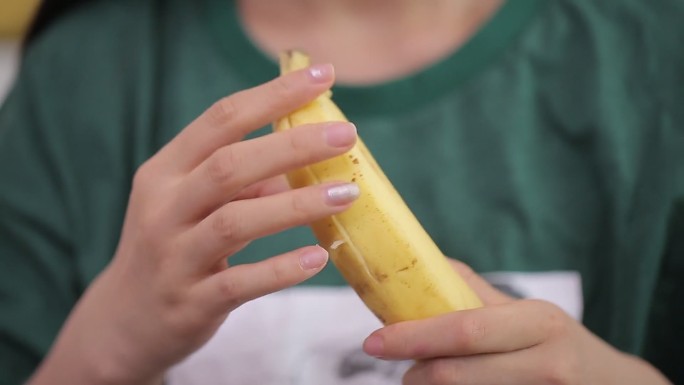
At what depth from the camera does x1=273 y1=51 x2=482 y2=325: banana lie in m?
0.40

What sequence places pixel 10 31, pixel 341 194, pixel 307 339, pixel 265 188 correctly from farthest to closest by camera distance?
pixel 10 31 < pixel 307 339 < pixel 265 188 < pixel 341 194

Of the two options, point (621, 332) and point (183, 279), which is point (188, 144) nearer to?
point (183, 279)

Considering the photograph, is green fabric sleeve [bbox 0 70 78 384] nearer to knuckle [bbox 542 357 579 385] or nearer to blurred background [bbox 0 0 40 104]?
knuckle [bbox 542 357 579 385]

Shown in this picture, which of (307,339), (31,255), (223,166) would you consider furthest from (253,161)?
(31,255)

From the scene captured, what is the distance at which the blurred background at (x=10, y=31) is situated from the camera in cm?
131

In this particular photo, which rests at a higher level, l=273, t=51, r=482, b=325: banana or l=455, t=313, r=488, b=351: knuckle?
l=273, t=51, r=482, b=325: banana

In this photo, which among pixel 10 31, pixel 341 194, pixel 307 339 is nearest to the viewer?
pixel 341 194

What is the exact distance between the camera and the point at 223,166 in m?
0.41

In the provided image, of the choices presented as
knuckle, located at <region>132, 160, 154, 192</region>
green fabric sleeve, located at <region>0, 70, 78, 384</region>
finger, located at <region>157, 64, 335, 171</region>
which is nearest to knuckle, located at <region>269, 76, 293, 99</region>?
finger, located at <region>157, 64, 335, 171</region>

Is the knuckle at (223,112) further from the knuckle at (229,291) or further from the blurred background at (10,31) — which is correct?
the blurred background at (10,31)

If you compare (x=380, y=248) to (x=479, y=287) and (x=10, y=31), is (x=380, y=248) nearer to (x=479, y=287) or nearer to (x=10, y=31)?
(x=479, y=287)

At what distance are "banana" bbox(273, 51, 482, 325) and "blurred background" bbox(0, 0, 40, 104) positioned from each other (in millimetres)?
1081

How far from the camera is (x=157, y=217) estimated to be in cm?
44

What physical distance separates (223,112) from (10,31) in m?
1.12
